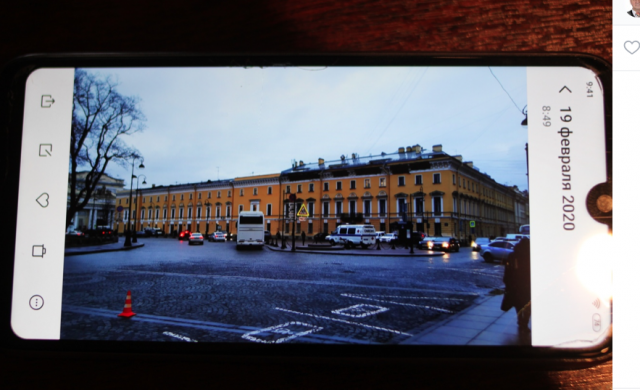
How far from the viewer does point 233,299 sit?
1.59m

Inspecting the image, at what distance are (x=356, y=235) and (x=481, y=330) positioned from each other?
2.74ft

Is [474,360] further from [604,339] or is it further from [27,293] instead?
[27,293]

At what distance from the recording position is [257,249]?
178 cm

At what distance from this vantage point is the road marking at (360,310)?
1398 mm

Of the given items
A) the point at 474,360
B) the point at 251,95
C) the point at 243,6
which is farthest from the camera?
the point at 243,6

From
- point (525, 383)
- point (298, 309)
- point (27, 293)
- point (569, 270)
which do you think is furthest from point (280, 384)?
point (569, 270)

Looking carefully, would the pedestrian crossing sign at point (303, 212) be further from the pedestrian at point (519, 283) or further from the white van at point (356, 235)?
the pedestrian at point (519, 283)

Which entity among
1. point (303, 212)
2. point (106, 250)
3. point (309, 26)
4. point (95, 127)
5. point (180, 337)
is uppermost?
point (309, 26)

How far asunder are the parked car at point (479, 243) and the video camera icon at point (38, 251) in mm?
1920

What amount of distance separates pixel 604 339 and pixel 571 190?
2.03 ft

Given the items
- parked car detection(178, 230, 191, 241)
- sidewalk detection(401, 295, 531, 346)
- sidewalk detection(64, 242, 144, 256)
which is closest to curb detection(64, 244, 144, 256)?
sidewalk detection(64, 242, 144, 256)

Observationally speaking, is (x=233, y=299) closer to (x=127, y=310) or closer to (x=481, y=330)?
(x=127, y=310)
